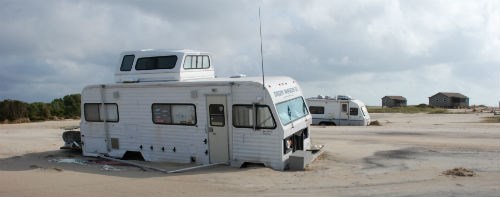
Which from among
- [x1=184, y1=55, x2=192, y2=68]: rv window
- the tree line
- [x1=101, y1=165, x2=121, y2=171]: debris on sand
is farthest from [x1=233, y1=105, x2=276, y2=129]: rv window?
the tree line

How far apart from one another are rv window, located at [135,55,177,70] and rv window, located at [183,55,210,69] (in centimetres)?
39

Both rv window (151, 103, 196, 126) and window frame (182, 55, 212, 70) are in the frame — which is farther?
window frame (182, 55, 212, 70)

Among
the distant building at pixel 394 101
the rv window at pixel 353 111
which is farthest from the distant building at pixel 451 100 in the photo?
the rv window at pixel 353 111

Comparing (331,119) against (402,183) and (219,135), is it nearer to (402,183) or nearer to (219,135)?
(219,135)

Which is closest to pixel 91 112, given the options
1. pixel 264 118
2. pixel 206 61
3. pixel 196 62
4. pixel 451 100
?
pixel 196 62

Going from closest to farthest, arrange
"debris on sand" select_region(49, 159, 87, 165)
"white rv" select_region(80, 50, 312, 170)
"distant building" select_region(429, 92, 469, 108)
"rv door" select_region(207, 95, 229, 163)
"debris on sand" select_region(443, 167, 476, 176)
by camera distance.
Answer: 1. "debris on sand" select_region(443, 167, 476, 176)
2. "white rv" select_region(80, 50, 312, 170)
3. "rv door" select_region(207, 95, 229, 163)
4. "debris on sand" select_region(49, 159, 87, 165)
5. "distant building" select_region(429, 92, 469, 108)

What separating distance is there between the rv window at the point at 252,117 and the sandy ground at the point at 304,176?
112cm

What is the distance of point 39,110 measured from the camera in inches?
1368

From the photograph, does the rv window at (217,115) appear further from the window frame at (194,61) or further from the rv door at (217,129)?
the window frame at (194,61)

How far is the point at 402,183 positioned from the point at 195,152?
226 inches

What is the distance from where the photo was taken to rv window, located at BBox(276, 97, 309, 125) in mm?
12813

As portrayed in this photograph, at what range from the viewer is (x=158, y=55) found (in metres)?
14.8

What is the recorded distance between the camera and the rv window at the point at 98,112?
1499cm

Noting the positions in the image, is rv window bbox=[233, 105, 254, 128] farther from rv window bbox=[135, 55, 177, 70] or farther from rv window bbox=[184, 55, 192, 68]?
rv window bbox=[135, 55, 177, 70]
